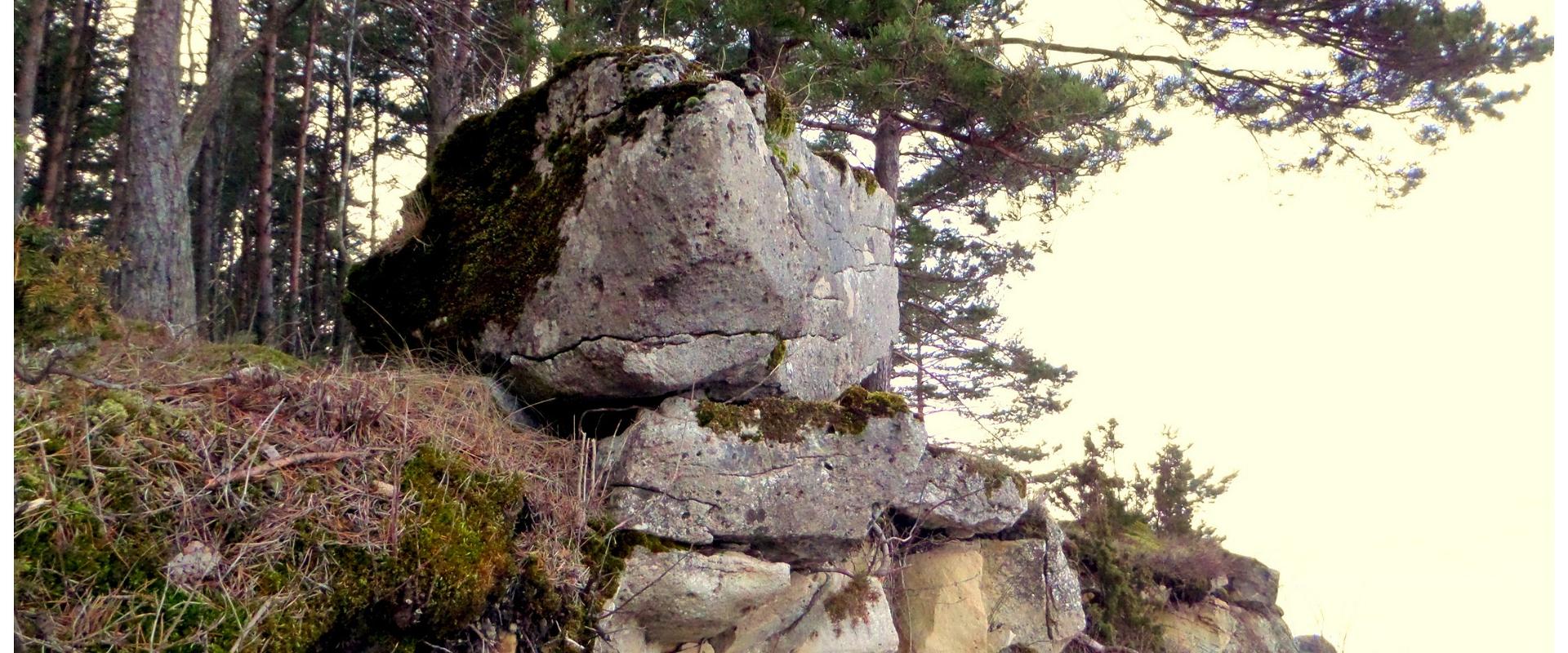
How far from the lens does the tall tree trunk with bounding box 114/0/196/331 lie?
8500 mm

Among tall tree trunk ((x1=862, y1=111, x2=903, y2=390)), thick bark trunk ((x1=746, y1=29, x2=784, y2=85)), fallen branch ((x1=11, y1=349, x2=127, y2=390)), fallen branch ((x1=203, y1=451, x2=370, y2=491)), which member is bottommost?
fallen branch ((x1=203, y1=451, x2=370, y2=491))

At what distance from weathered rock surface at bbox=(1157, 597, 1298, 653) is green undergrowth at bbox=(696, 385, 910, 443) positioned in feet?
11.8

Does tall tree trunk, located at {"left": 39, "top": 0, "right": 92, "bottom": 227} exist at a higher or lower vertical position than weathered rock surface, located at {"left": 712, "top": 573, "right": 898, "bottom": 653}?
higher

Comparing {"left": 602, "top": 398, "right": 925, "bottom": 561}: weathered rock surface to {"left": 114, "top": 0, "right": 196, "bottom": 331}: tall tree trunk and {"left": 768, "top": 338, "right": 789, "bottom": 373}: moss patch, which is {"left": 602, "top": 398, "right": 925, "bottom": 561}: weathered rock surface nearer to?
{"left": 768, "top": 338, "right": 789, "bottom": 373}: moss patch

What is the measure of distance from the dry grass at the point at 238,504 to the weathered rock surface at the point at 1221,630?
5.28 meters

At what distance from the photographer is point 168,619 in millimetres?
2805

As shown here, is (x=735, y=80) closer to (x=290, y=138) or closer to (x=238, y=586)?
(x=238, y=586)

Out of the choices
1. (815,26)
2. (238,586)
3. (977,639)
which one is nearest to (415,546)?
(238,586)

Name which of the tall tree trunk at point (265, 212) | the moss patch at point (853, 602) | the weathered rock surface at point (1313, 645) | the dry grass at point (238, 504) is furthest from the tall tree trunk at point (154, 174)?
the weathered rock surface at point (1313, 645)

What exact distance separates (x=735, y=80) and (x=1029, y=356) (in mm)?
8181

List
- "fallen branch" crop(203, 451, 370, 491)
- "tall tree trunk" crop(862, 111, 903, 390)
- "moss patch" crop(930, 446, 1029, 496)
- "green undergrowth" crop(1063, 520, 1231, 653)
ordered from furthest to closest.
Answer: "tall tree trunk" crop(862, 111, 903, 390) < "green undergrowth" crop(1063, 520, 1231, 653) < "moss patch" crop(930, 446, 1029, 496) < "fallen branch" crop(203, 451, 370, 491)

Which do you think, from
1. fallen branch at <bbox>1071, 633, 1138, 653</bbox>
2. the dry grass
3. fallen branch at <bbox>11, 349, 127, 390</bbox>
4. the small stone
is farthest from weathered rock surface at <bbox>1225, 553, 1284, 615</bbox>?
fallen branch at <bbox>11, 349, 127, 390</bbox>

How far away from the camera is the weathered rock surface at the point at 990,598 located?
579 cm

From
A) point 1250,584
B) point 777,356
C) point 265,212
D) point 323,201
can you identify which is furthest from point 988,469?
point 323,201
